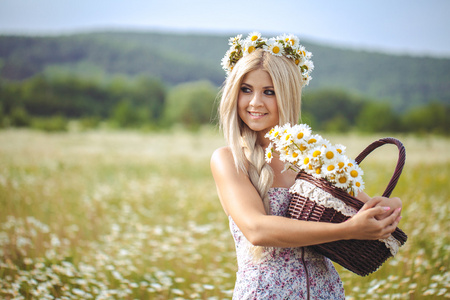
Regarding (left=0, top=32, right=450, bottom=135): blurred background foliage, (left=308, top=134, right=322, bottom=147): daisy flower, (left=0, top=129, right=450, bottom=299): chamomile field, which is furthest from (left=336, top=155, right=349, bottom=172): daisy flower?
(left=0, top=32, right=450, bottom=135): blurred background foliage

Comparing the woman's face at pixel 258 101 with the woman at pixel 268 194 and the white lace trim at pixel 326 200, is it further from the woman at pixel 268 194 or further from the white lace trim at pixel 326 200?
the white lace trim at pixel 326 200

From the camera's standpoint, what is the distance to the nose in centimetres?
219

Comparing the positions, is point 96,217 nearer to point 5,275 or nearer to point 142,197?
point 142,197

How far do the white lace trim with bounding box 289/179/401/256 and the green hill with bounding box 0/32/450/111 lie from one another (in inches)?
1024

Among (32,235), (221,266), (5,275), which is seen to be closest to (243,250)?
(221,266)

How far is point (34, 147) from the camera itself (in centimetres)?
1377

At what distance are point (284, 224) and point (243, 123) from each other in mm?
768

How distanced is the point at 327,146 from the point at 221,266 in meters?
3.34

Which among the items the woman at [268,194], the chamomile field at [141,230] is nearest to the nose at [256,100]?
the woman at [268,194]

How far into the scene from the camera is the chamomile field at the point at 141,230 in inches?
153

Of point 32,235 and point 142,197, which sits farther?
point 142,197

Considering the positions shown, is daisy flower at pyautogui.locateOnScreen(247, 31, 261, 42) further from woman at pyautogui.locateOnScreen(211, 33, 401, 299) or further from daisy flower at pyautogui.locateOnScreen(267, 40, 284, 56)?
daisy flower at pyautogui.locateOnScreen(267, 40, 284, 56)

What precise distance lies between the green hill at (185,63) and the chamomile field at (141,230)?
19.5 meters

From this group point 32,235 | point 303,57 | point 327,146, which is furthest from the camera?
point 32,235
